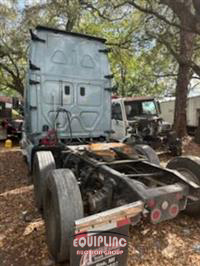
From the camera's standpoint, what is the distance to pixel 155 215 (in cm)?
247

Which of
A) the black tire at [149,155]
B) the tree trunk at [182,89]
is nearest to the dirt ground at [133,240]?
the black tire at [149,155]

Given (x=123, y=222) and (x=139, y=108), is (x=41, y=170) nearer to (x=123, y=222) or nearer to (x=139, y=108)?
(x=123, y=222)

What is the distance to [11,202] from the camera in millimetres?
4434

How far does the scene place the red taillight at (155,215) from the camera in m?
2.46

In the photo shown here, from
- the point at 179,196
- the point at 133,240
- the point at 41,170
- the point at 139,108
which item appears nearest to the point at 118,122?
the point at 139,108

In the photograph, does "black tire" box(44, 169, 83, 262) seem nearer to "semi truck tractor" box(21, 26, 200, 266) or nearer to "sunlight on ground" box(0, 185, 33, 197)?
"semi truck tractor" box(21, 26, 200, 266)

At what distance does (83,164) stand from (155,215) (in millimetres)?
1748

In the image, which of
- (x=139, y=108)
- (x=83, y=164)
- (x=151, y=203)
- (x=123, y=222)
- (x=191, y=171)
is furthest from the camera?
(x=139, y=108)

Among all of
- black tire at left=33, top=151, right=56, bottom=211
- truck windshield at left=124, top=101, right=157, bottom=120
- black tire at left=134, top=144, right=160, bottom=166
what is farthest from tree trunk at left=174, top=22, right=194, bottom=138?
black tire at left=33, top=151, right=56, bottom=211

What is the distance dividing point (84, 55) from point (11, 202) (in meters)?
3.49

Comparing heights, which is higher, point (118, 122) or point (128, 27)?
point (128, 27)

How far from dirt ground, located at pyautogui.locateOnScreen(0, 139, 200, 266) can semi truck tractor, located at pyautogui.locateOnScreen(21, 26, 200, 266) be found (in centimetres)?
25

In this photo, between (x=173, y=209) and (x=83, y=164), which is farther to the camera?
(x=83, y=164)

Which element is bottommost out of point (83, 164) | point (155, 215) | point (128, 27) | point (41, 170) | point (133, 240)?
point (133, 240)
